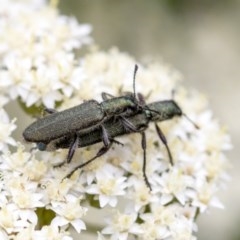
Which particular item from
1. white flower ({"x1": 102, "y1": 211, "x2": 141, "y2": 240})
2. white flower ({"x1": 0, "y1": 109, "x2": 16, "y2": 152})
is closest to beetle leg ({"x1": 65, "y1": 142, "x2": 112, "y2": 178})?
white flower ({"x1": 102, "y1": 211, "x2": 141, "y2": 240})

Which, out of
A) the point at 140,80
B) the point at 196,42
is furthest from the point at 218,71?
the point at 140,80

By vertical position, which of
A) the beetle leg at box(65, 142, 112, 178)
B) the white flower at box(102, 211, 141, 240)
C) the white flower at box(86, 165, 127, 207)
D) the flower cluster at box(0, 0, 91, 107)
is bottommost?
the white flower at box(102, 211, 141, 240)

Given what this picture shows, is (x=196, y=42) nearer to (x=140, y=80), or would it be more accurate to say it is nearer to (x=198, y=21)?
(x=198, y=21)

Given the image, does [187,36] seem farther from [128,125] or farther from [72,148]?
[72,148]

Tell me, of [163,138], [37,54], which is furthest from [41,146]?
[37,54]

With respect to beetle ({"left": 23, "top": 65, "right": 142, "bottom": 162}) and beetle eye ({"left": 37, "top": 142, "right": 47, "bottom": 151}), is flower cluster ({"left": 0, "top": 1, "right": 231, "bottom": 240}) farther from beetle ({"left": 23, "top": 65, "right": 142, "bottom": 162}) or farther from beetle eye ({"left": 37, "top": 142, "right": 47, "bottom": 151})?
beetle ({"left": 23, "top": 65, "right": 142, "bottom": 162})
